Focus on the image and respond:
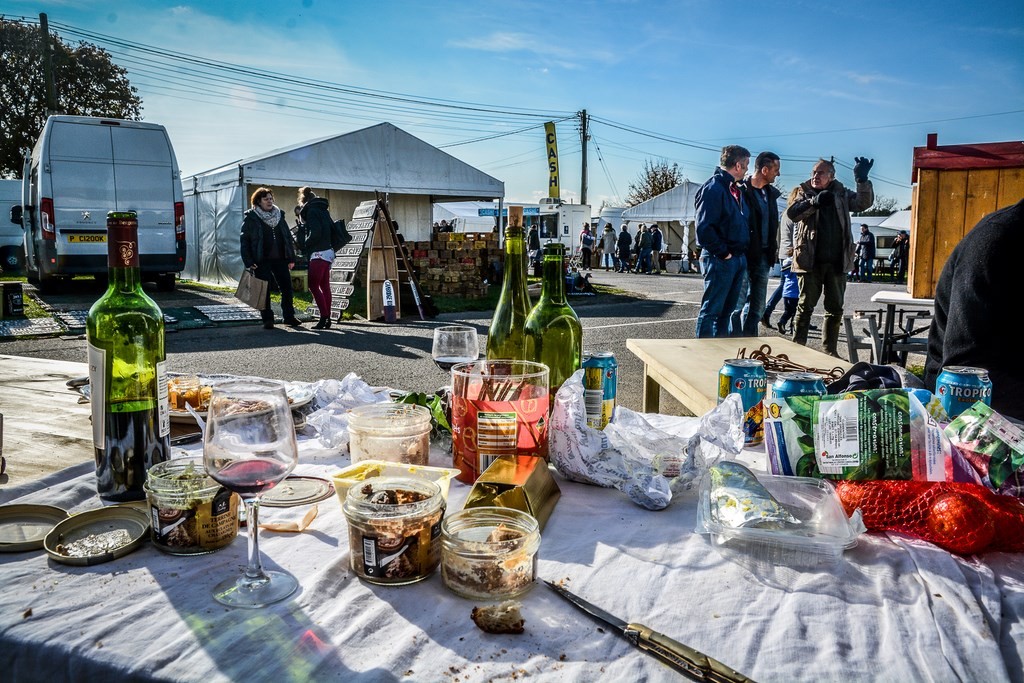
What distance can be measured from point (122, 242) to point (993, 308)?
2.30 meters

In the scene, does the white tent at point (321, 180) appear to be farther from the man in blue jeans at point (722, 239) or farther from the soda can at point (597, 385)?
the soda can at point (597, 385)

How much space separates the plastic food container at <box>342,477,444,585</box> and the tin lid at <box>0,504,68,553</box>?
52 cm

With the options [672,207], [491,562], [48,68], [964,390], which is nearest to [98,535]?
[491,562]

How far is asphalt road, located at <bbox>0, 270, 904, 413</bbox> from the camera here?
19.6 feet

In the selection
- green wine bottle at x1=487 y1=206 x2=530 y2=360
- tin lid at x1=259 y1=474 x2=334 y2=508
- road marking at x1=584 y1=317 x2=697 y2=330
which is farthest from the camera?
road marking at x1=584 y1=317 x2=697 y2=330

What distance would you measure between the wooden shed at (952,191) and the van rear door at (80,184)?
10916 millimetres

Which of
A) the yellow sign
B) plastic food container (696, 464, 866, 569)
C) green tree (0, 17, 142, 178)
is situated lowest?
plastic food container (696, 464, 866, 569)

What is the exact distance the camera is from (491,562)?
35.0 inches

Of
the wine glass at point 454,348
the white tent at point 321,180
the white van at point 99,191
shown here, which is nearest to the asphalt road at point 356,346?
the white van at point 99,191

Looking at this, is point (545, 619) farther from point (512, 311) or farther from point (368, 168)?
point (368, 168)

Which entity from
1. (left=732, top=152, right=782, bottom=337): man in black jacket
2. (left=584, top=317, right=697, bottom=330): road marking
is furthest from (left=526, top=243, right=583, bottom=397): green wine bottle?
(left=584, top=317, right=697, bottom=330): road marking

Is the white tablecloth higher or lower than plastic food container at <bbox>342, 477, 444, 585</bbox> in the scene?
lower

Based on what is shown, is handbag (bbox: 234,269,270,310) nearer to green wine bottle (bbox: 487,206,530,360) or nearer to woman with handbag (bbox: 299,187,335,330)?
woman with handbag (bbox: 299,187,335,330)

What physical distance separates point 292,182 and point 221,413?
13293 millimetres
